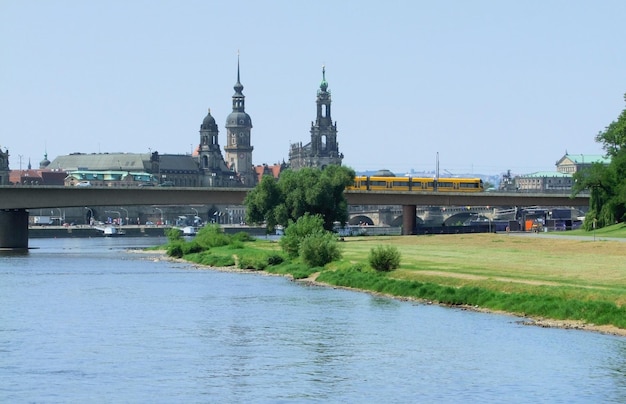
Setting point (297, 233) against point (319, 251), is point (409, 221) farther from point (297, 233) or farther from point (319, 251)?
point (319, 251)

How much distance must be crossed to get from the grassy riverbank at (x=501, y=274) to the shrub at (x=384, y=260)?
0.75m

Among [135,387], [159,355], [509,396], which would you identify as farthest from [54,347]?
[509,396]

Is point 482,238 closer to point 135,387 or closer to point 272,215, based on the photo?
point 272,215

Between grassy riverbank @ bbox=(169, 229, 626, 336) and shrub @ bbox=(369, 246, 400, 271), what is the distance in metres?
0.75

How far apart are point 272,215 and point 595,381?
335 ft

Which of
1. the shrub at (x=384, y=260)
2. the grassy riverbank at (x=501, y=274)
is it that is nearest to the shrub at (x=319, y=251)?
the grassy riverbank at (x=501, y=274)

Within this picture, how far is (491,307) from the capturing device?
6750 centimetres

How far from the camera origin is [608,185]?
140375mm

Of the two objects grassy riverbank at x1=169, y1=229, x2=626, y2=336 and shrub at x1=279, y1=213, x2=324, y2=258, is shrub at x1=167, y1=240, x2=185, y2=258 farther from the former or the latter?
shrub at x1=279, y1=213, x2=324, y2=258

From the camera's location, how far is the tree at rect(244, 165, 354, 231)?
14639cm

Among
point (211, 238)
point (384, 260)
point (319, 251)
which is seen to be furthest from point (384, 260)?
point (211, 238)

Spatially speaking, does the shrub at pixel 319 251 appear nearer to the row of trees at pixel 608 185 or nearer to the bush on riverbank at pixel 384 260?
the bush on riverbank at pixel 384 260

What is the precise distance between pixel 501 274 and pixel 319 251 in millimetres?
21187

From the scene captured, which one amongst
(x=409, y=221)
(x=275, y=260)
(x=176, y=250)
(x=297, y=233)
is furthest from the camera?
(x=409, y=221)
